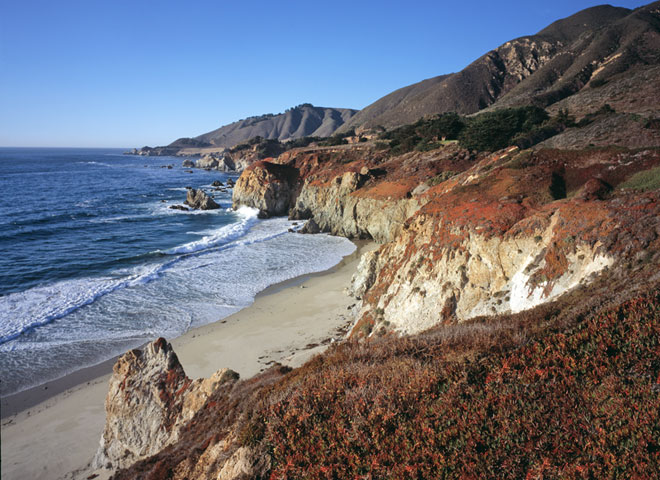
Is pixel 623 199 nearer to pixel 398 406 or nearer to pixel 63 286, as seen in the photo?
pixel 398 406

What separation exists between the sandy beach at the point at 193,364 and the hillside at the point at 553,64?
54487 millimetres

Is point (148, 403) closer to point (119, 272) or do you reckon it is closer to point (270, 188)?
point (119, 272)

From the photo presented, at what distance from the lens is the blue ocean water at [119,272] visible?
17.0 m

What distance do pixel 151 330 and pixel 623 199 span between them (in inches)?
819

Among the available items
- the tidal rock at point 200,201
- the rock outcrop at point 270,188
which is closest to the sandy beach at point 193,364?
the rock outcrop at point 270,188

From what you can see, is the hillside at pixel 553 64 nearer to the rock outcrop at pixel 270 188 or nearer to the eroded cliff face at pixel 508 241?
the rock outcrop at pixel 270 188

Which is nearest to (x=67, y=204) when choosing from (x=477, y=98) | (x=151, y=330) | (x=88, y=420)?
(x=151, y=330)

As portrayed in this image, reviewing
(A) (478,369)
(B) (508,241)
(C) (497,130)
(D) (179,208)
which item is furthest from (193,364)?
(D) (179,208)

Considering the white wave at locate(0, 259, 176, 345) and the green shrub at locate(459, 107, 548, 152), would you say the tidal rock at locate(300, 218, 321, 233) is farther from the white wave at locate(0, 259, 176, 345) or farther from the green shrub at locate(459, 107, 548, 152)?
the green shrub at locate(459, 107, 548, 152)

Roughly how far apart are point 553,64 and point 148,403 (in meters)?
96.0

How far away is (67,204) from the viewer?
175 ft

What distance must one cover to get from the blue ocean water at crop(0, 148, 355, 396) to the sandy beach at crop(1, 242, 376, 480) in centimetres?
129

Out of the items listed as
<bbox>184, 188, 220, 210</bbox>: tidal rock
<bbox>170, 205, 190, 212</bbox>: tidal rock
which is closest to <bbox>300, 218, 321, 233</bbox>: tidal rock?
<bbox>184, 188, 220, 210</bbox>: tidal rock

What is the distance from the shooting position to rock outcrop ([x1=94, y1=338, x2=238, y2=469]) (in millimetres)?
9492
